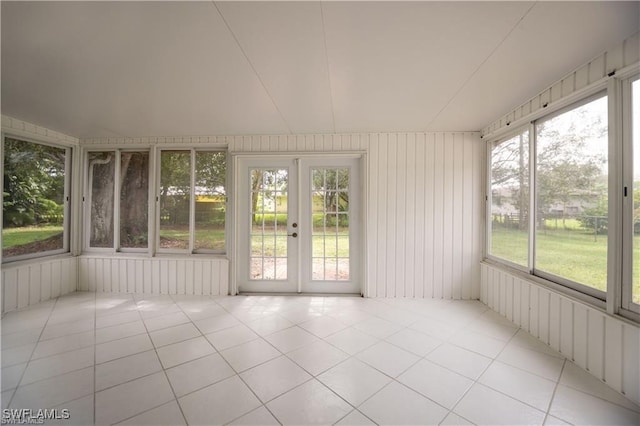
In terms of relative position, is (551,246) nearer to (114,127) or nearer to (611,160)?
(611,160)

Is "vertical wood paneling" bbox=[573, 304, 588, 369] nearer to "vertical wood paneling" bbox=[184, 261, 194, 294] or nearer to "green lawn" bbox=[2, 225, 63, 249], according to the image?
"vertical wood paneling" bbox=[184, 261, 194, 294]

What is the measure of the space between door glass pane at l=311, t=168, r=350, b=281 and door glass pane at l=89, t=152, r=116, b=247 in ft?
10.4

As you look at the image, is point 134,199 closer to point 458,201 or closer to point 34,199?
point 34,199

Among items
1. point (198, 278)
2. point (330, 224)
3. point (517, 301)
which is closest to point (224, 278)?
point (198, 278)

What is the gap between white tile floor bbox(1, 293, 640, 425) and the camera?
148cm

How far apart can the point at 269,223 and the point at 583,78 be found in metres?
3.56

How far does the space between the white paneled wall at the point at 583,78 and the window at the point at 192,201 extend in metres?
3.81

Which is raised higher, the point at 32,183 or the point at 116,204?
the point at 32,183

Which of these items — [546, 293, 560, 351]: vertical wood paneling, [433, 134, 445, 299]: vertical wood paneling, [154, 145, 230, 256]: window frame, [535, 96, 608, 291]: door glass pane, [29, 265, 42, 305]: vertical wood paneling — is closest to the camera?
[535, 96, 608, 291]: door glass pane

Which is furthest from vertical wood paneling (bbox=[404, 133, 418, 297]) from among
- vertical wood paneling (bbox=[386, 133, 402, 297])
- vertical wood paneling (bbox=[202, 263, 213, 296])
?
vertical wood paneling (bbox=[202, 263, 213, 296])

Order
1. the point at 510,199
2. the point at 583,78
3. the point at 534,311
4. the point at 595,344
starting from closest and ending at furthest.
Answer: the point at 595,344
the point at 583,78
the point at 534,311
the point at 510,199

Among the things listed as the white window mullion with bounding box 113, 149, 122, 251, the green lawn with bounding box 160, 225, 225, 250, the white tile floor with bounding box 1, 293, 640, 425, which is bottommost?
the white tile floor with bounding box 1, 293, 640, 425

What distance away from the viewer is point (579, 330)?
75.7 inches

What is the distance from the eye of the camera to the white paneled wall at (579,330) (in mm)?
1596
